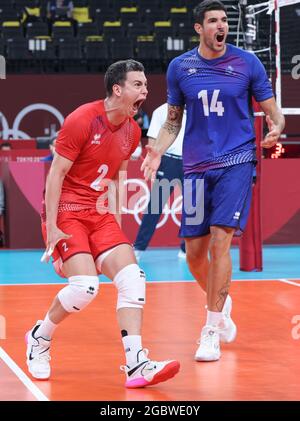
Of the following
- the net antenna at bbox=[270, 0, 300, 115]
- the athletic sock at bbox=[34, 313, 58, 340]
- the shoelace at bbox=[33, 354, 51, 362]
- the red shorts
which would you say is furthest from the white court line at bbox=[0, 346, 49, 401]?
the net antenna at bbox=[270, 0, 300, 115]

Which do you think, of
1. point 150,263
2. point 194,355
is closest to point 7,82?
point 150,263

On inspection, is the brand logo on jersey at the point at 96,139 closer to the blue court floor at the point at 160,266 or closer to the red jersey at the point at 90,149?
the red jersey at the point at 90,149

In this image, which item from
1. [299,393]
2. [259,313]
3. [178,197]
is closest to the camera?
[299,393]

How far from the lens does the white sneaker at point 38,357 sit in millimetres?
5600

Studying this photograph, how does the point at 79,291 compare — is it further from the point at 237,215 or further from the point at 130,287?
the point at 237,215

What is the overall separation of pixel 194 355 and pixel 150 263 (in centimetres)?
569

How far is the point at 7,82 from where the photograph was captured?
23.8m

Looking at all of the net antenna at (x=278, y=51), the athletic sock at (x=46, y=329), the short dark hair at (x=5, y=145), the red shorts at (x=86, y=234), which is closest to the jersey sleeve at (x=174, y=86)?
the red shorts at (x=86, y=234)

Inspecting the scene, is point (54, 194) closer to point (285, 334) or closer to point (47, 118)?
point (285, 334)

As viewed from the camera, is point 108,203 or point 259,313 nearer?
point 108,203

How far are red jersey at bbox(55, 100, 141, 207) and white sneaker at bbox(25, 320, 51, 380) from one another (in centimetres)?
85

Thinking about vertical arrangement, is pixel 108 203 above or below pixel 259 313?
above

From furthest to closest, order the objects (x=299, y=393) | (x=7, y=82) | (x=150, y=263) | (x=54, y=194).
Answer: (x=7, y=82) → (x=150, y=263) → (x=54, y=194) → (x=299, y=393)

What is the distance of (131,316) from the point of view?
546cm
